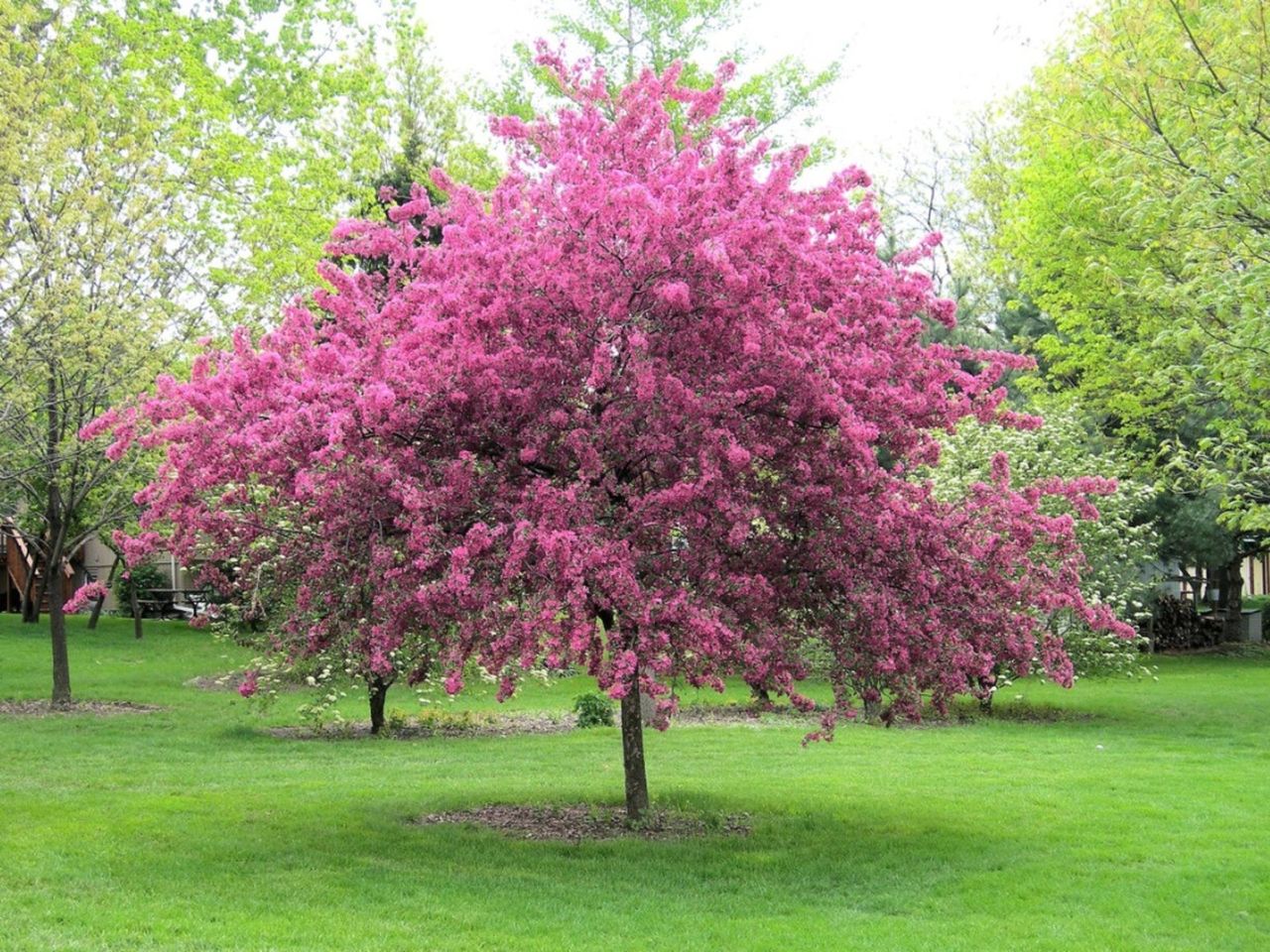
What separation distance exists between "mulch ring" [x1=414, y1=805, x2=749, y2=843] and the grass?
30cm

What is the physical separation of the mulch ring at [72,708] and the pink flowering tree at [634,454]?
33.6ft

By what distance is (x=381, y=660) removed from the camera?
9078 mm

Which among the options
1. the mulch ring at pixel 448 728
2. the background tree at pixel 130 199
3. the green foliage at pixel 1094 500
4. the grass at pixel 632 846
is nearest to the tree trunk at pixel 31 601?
the background tree at pixel 130 199

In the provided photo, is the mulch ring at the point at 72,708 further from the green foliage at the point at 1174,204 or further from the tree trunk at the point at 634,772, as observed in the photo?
the green foliage at the point at 1174,204

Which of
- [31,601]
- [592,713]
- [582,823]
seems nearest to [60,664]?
[592,713]

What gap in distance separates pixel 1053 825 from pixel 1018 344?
754 inches

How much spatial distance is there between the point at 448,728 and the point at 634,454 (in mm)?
10357

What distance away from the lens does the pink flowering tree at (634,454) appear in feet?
30.7

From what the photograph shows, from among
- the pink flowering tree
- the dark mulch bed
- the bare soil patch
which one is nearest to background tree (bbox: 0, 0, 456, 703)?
the bare soil patch

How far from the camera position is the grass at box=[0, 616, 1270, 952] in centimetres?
811

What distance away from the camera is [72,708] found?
19734mm

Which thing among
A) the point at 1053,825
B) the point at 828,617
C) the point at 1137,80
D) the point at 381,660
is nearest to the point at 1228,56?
the point at 1137,80

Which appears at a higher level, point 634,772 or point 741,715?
point 634,772

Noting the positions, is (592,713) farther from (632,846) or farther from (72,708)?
(632,846)
